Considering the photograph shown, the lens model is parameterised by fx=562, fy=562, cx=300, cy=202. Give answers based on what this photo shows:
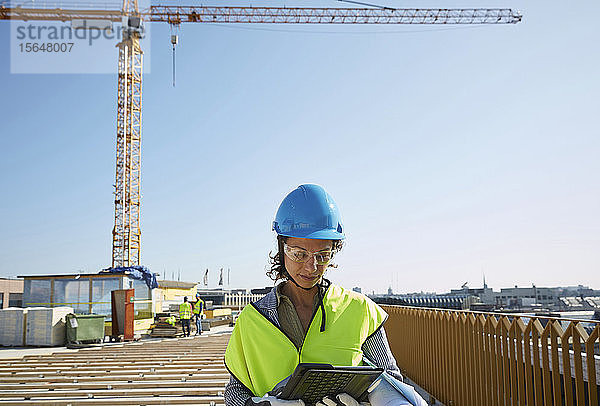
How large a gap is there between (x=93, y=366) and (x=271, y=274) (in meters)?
8.42

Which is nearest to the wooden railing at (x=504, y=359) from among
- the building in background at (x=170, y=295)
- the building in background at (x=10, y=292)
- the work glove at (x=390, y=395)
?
the work glove at (x=390, y=395)

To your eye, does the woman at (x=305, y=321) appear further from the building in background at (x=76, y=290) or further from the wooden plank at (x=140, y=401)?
the building in background at (x=76, y=290)

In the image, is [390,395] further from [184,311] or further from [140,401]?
[184,311]

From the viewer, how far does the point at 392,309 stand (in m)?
12.6

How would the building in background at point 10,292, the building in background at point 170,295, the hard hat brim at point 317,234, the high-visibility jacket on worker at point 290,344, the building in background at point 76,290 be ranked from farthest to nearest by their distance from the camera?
the building in background at point 10,292 → the building in background at point 170,295 → the building in background at point 76,290 → the hard hat brim at point 317,234 → the high-visibility jacket on worker at point 290,344

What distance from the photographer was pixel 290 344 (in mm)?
2533

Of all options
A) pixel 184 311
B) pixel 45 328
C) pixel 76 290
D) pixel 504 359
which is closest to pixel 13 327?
pixel 45 328

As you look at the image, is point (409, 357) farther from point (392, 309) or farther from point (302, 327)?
point (302, 327)

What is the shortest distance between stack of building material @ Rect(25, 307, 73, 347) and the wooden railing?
12967mm

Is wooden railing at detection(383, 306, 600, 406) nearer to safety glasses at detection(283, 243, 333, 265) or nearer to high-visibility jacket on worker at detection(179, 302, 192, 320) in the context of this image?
safety glasses at detection(283, 243, 333, 265)

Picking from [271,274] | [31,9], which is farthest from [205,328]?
[31,9]

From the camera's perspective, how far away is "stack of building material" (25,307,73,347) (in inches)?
720

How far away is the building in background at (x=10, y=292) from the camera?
58031 millimetres

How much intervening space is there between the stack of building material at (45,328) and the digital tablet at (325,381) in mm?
18124
